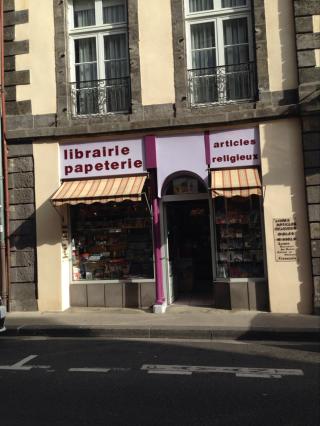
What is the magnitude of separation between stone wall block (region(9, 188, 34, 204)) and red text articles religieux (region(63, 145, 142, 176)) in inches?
36.1

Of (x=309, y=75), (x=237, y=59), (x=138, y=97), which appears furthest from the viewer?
(x=237, y=59)

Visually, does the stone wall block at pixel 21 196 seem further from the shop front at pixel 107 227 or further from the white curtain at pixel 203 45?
the white curtain at pixel 203 45

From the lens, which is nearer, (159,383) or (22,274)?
(159,383)

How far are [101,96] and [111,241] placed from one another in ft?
10.6

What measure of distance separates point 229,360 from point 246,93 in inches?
235

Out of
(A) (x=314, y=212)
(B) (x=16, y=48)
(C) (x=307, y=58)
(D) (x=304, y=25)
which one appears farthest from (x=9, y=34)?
(A) (x=314, y=212)

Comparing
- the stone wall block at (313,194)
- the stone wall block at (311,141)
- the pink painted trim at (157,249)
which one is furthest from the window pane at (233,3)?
the pink painted trim at (157,249)

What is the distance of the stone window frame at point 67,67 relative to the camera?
10.8 metres

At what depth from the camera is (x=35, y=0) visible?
37.0ft

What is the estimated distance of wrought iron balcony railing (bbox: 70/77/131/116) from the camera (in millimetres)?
11148

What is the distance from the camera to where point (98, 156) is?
10953 millimetres

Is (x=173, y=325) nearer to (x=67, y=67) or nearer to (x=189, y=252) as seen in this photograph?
(x=189, y=252)

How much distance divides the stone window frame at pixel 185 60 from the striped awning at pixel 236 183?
1355 millimetres

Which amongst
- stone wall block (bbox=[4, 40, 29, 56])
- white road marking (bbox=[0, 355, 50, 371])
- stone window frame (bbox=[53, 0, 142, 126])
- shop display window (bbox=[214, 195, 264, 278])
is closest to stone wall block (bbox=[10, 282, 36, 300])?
stone window frame (bbox=[53, 0, 142, 126])
